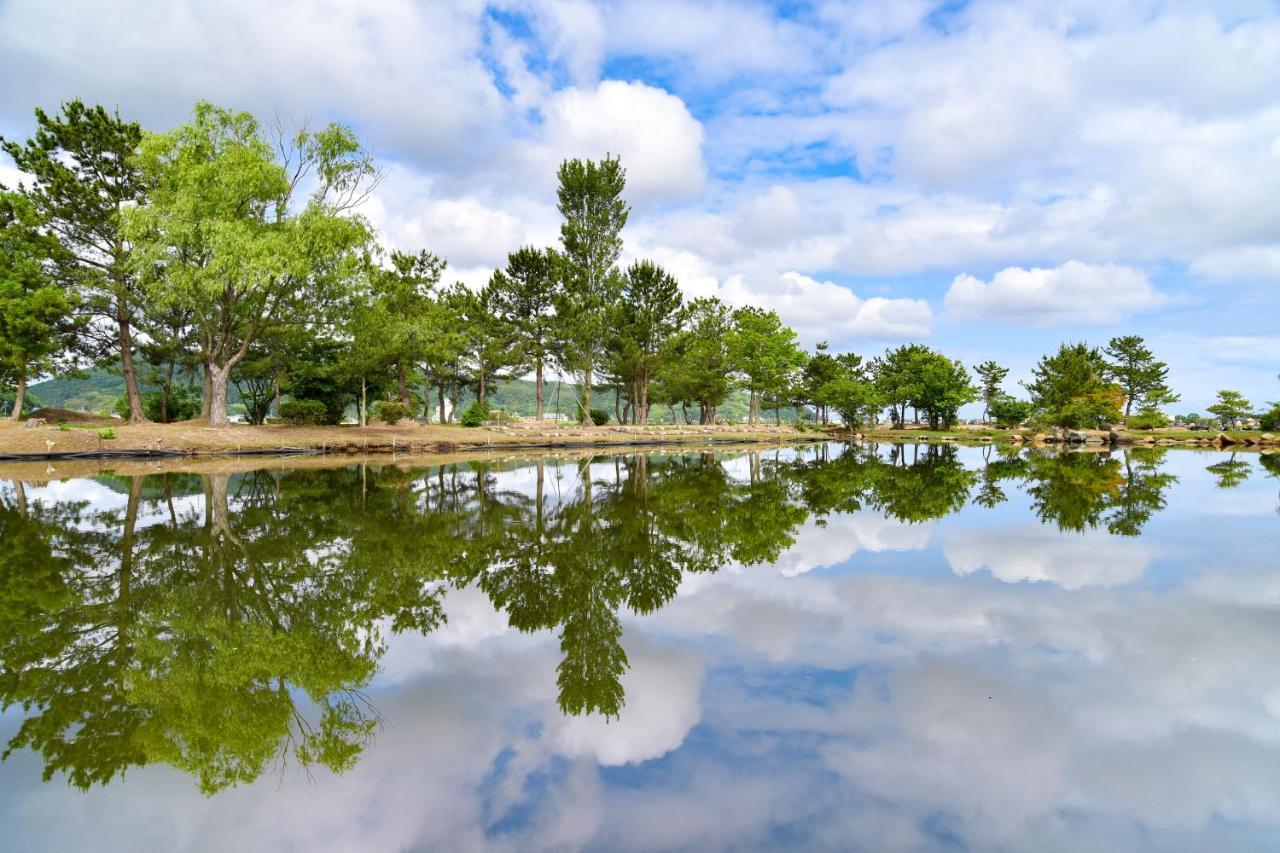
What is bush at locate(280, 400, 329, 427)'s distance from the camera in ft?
Result: 135

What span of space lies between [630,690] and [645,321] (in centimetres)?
5371

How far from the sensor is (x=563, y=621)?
7980 mm

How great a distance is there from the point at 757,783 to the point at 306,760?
3.60 metres

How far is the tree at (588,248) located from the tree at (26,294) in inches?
1255

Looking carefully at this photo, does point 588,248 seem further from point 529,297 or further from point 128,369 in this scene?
point 128,369

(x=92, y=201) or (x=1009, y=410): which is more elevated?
(x=92, y=201)

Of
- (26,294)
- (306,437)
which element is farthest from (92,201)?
(306,437)

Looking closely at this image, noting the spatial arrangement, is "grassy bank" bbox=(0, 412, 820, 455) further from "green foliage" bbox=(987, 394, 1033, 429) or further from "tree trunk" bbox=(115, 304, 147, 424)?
"green foliage" bbox=(987, 394, 1033, 429)

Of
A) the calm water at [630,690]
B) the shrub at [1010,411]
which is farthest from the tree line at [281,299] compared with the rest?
the calm water at [630,690]

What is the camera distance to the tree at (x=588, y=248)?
51781 mm

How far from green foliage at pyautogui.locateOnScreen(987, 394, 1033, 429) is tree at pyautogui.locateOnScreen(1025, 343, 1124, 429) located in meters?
1.64

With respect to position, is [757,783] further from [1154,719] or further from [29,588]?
[29,588]

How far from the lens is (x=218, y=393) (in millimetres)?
35375

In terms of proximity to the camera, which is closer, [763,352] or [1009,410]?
[763,352]
